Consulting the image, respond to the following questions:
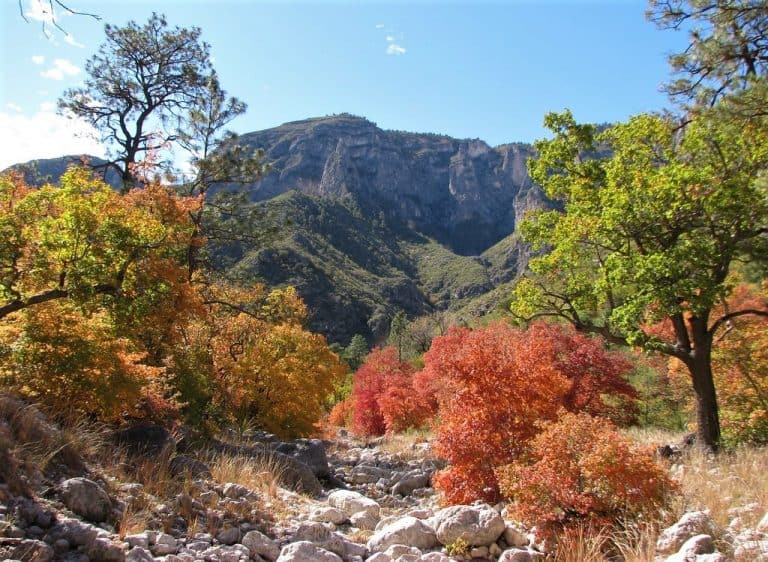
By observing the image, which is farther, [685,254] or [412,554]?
[685,254]

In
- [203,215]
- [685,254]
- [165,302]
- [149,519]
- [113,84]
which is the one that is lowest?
[149,519]

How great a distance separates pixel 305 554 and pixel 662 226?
9.99 metres

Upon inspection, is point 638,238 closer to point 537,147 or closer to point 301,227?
point 537,147

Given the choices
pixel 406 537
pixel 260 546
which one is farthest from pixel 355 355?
pixel 260 546

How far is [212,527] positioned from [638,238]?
10.3 meters

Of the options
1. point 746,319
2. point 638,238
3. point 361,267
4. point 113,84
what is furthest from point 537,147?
point 361,267

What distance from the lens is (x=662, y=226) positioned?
11.6 metres

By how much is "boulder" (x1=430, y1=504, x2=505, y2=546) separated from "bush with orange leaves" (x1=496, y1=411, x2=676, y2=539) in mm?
395

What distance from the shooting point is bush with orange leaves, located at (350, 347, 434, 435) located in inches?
1320

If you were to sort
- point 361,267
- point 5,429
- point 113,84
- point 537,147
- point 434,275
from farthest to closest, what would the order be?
point 434,275 < point 361,267 < point 113,84 < point 537,147 < point 5,429

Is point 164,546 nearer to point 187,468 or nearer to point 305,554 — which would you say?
point 305,554

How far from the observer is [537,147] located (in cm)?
1390

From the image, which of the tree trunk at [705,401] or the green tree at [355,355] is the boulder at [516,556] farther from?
the green tree at [355,355]

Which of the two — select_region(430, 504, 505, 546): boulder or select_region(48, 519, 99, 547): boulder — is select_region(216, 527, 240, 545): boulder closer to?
select_region(48, 519, 99, 547): boulder
